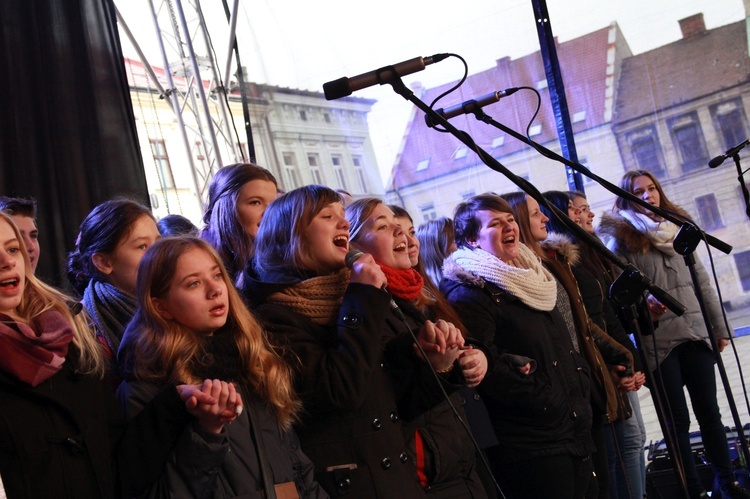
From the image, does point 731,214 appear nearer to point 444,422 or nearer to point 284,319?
point 444,422

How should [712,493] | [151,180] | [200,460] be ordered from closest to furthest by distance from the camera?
[200,460]
[712,493]
[151,180]

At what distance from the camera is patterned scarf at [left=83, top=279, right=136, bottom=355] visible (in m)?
2.24

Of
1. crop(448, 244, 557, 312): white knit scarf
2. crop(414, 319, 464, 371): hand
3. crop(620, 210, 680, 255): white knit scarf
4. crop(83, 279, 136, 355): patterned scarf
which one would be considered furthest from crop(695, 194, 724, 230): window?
crop(83, 279, 136, 355): patterned scarf

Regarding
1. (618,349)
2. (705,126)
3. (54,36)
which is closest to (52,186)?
(54,36)

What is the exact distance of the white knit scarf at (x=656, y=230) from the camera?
420cm

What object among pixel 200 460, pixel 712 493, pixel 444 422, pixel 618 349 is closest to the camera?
pixel 200 460

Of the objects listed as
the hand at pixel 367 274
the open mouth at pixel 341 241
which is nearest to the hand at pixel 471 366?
the hand at pixel 367 274

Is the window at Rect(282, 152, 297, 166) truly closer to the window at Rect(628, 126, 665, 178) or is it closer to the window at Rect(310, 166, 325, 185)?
the window at Rect(310, 166, 325, 185)

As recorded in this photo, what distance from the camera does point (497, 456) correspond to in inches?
113

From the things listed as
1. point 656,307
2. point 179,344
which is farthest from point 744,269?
point 179,344

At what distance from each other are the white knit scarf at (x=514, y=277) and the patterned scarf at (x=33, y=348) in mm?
1689

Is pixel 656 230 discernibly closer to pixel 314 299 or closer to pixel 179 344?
pixel 314 299

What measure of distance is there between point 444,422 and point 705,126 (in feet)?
11.6

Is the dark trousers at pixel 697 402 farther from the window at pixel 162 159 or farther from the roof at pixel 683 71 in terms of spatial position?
the window at pixel 162 159
